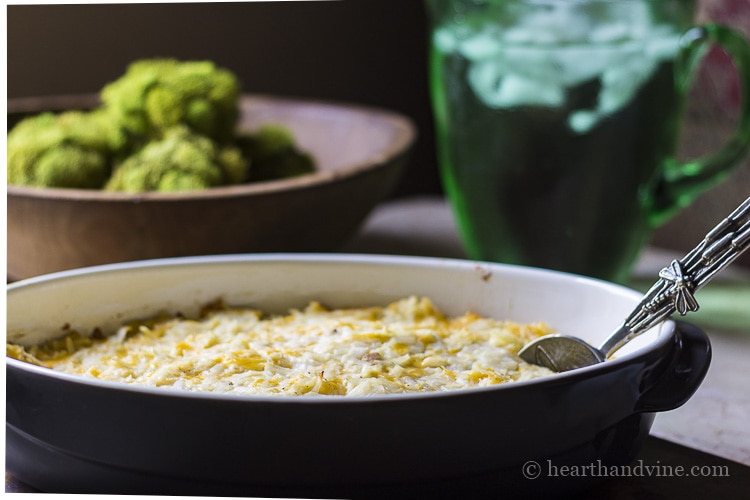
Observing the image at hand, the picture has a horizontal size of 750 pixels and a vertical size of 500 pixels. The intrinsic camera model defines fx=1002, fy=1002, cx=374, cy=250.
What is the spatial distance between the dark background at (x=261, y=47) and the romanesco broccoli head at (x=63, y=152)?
25cm

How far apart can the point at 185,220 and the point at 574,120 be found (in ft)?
0.92

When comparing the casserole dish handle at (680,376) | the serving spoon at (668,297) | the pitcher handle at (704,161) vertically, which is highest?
the pitcher handle at (704,161)

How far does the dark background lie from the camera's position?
1.09 m

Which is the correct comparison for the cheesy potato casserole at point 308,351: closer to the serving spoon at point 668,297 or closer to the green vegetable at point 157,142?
the serving spoon at point 668,297

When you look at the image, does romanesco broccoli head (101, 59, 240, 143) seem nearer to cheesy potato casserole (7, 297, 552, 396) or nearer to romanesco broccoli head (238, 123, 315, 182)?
romanesco broccoli head (238, 123, 315, 182)

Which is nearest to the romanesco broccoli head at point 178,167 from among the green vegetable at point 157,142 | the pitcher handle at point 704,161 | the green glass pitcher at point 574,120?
the green vegetable at point 157,142

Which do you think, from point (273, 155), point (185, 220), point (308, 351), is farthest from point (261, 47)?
point (308, 351)

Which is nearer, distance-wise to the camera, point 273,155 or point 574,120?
point 574,120

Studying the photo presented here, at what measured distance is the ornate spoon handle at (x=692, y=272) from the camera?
43 cm

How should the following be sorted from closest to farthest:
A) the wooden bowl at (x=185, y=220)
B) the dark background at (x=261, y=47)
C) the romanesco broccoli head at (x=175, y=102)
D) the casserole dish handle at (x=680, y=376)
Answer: the casserole dish handle at (x=680, y=376) < the wooden bowl at (x=185, y=220) < the romanesco broccoli head at (x=175, y=102) < the dark background at (x=261, y=47)

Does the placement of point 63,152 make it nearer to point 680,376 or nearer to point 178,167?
point 178,167

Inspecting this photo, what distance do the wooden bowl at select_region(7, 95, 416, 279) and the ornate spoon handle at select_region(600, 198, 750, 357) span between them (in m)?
0.31

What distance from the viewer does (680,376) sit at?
1.40 feet

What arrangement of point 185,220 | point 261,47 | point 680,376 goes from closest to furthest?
1. point 680,376
2. point 185,220
3. point 261,47
